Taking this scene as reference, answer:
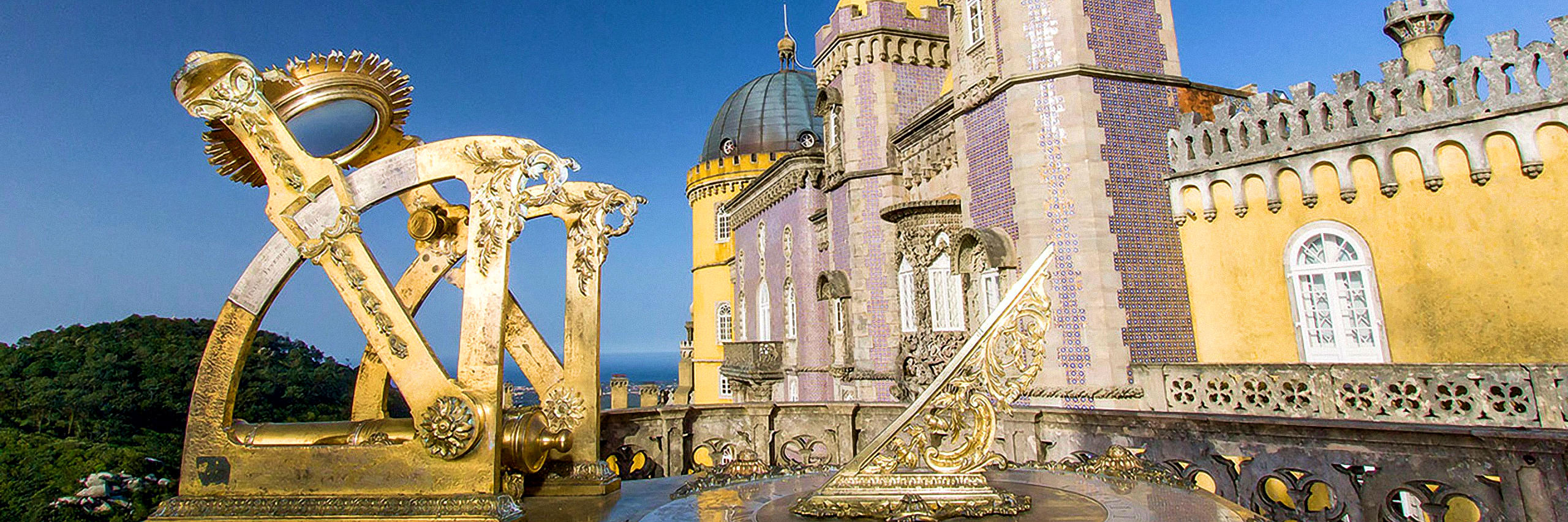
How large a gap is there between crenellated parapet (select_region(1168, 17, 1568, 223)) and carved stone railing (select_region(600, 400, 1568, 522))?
12.8 feet

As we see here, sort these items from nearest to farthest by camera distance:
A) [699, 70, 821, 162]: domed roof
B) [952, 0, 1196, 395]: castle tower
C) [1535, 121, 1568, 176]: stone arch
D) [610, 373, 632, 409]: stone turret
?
[1535, 121, 1568, 176]: stone arch → [952, 0, 1196, 395]: castle tower → [610, 373, 632, 409]: stone turret → [699, 70, 821, 162]: domed roof

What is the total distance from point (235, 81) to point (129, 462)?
5.48 metres

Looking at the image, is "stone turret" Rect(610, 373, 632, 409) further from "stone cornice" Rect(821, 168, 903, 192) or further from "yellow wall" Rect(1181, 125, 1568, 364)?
"yellow wall" Rect(1181, 125, 1568, 364)

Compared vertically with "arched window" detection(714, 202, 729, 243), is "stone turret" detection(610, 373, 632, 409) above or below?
below

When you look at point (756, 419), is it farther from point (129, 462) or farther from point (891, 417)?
point (129, 462)

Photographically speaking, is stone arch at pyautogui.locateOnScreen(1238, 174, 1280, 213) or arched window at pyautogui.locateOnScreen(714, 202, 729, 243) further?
arched window at pyautogui.locateOnScreen(714, 202, 729, 243)

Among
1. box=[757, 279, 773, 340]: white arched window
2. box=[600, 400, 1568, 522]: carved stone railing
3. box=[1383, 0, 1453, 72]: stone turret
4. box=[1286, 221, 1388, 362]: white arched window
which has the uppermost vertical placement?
box=[1383, 0, 1453, 72]: stone turret

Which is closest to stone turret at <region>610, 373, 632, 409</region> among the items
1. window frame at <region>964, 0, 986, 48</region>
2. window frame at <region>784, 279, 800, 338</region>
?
window frame at <region>784, 279, 800, 338</region>

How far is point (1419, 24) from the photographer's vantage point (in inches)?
470

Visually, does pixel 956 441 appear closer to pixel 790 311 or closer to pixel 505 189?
pixel 505 189

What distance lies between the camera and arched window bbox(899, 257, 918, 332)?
569 inches

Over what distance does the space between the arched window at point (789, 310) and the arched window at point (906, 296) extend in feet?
20.3

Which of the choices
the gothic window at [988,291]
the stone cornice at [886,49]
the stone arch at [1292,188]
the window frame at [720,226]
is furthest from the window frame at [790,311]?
the stone arch at [1292,188]

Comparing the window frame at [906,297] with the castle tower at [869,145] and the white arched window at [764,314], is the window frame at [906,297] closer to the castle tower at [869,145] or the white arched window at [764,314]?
the castle tower at [869,145]
